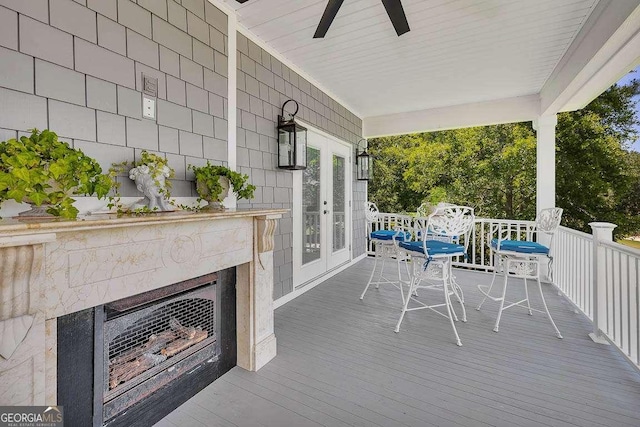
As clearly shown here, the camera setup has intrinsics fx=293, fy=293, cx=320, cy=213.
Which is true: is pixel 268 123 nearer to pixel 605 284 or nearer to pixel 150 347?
pixel 150 347

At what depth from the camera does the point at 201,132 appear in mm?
2273

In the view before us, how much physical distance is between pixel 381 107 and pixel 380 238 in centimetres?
273

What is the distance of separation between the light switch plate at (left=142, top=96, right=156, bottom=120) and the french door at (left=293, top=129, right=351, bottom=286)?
1825 mm

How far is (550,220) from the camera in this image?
115 inches

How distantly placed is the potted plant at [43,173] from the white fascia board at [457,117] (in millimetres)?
5013

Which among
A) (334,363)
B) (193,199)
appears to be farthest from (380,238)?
(193,199)

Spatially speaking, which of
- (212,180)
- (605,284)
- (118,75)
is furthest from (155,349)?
(605,284)

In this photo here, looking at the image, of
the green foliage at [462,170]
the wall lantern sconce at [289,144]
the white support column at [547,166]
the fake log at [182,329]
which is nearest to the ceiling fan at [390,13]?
the wall lantern sconce at [289,144]

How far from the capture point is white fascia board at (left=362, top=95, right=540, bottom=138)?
447cm

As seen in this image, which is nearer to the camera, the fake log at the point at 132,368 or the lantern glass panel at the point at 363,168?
the fake log at the point at 132,368

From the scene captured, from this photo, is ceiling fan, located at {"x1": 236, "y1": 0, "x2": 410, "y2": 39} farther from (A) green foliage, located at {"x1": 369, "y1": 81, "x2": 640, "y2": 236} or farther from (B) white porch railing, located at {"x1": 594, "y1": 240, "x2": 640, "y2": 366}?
(A) green foliage, located at {"x1": 369, "y1": 81, "x2": 640, "y2": 236}

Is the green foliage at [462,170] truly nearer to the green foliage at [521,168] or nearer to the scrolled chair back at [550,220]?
the green foliage at [521,168]

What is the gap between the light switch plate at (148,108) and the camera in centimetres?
186

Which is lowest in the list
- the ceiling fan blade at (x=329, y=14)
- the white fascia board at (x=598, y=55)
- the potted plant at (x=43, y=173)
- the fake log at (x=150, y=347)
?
the fake log at (x=150, y=347)
